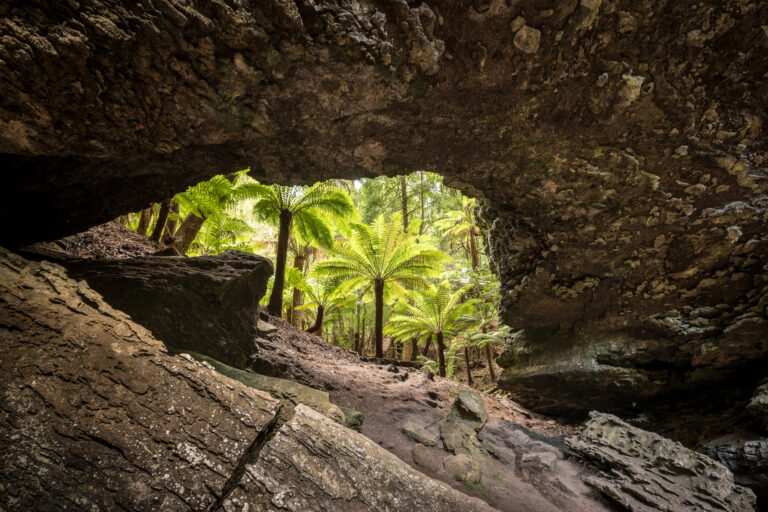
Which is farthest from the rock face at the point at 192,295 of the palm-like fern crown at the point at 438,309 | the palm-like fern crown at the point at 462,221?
the palm-like fern crown at the point at 462,221

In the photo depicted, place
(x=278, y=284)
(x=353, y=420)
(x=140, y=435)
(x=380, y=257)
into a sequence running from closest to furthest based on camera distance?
(x=140, y=435) → (x=353, y=420) → (x=278, y=284) → (x=380, y=257)

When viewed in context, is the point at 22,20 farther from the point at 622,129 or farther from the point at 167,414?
the point at 622,129

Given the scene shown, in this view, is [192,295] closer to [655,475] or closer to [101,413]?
[101,413]

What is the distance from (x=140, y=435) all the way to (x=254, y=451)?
486 millimetres

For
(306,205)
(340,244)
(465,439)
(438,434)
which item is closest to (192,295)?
(438,434)

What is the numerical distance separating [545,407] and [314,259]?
1080 cm

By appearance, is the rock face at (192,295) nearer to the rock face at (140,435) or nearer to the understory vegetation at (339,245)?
the rock face at (140,435)

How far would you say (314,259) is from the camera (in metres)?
13.2

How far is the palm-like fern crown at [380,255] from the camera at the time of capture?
684 cm

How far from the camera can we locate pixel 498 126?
2516 mm

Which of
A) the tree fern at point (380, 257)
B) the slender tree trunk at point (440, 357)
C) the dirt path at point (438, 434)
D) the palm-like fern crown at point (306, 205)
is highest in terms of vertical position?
the palm-like fern crown at point (306, 205)

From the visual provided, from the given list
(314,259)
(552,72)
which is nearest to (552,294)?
(552,72)

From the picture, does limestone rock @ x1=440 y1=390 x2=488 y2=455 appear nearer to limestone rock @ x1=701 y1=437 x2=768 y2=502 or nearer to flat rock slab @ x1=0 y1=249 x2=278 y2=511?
flat rock slab @ x1=0 y1=249 x2=278 y2=511

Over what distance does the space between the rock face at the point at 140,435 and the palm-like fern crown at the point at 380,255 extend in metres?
5.32
